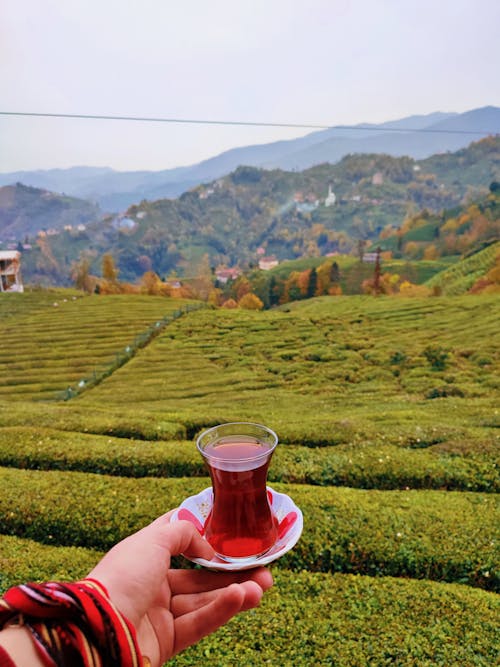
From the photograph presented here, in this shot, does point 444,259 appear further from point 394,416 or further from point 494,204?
point 394,416

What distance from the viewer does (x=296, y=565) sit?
150 inches

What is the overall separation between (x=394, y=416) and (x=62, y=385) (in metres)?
6.67

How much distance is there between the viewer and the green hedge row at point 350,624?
2.88 metres

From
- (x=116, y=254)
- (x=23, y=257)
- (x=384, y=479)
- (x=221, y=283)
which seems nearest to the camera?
(x=384, y=479)

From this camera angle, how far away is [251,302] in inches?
677

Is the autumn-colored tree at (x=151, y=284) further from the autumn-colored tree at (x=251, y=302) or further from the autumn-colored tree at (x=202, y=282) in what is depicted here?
the autumn-colored tree at (x=251, y=302)

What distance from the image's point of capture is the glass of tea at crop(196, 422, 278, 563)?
6.32 ft

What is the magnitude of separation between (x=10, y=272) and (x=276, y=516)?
12519 millimetres

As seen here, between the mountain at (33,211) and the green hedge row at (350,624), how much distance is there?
45.0 feet

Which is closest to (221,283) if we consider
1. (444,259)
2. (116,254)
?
(116,254)

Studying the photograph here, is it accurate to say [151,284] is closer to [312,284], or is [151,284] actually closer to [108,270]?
[108,270]

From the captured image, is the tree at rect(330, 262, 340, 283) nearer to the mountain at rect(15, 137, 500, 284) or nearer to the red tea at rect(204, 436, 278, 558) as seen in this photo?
the mountain at rect(15, 137, 500, 284)

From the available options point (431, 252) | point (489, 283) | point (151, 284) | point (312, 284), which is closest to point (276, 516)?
point (489, 283)

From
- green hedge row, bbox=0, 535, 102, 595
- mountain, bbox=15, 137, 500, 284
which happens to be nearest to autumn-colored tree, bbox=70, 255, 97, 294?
mountain, bbox=15, 137, 500, 284
